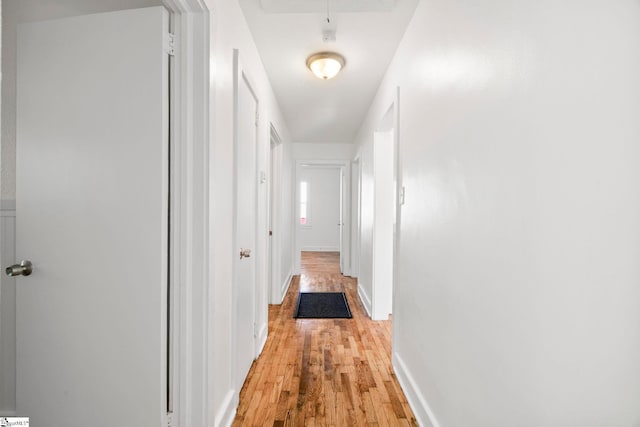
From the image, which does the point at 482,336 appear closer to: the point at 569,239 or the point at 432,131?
the point at 569,239

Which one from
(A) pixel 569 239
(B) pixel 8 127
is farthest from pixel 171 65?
(A) pixel 569 239

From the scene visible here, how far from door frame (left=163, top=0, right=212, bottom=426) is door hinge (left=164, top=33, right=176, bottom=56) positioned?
1 centimetres

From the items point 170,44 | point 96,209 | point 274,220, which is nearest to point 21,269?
point 96,209

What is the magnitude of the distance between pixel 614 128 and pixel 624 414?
56cm

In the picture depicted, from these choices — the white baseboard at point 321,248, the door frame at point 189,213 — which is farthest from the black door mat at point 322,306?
the white baseboard at point 321,248

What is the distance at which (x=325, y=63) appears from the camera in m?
2.46

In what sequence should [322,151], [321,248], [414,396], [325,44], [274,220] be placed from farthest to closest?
[321,248] → [322,151] → [274,220] → [325,44] → [414,396]

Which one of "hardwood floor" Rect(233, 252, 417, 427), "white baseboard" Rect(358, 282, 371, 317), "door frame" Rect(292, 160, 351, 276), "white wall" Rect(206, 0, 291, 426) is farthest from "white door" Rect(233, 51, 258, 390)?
"door frame" Rect(292, 160, 351, 276)

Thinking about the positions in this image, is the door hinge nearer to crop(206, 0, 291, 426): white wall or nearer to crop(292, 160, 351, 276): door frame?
crop(206, 0, 291, 426): white wall

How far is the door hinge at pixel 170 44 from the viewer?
1298mm

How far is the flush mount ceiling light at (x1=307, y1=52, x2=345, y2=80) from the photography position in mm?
2447

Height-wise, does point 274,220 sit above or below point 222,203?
below

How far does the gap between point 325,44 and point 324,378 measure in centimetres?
238

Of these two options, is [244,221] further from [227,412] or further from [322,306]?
[322,306]
